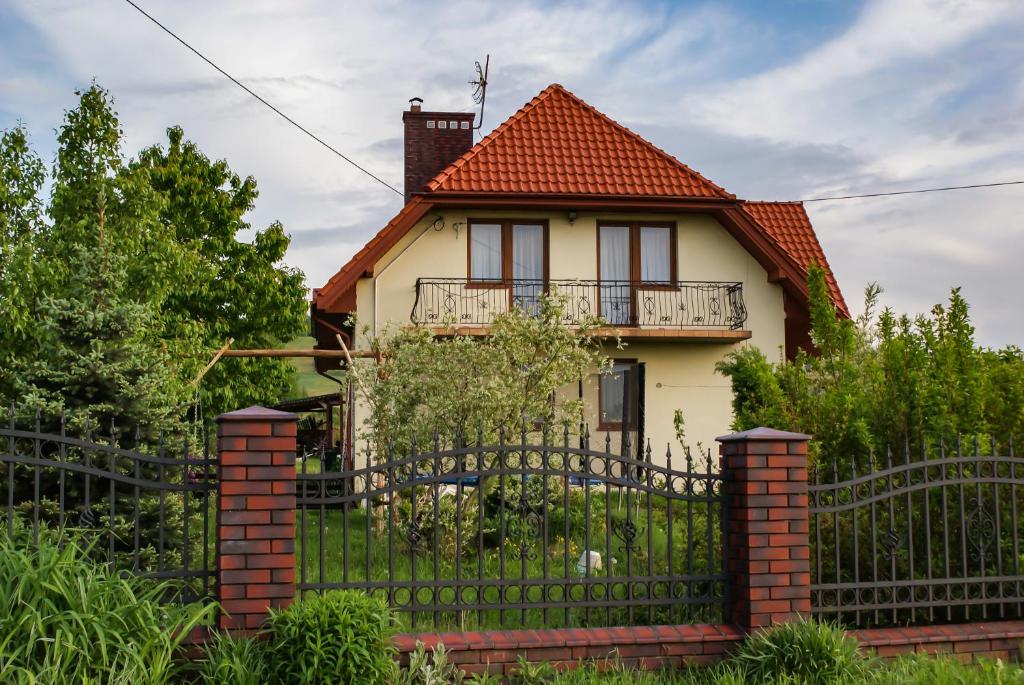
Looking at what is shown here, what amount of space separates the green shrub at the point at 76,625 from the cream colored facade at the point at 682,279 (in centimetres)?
1206

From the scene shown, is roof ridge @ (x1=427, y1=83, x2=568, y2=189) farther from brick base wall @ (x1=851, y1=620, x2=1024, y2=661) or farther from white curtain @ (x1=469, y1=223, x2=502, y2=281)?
brick base wall @ (x1=851, y1=620, x2=1024, y2=661)

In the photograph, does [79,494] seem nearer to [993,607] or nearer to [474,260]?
[993,607]

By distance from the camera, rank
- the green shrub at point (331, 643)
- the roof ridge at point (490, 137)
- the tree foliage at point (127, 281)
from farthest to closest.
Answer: the roof ridge at point (490, 137) → the tree foliage at point (127, 281) → the green shrub at point (331, 643)

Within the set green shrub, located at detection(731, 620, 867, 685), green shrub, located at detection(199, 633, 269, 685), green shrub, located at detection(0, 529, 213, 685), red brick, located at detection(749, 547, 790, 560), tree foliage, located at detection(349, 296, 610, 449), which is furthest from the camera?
tree foliage, located at detection(349, 296, 610, 449)

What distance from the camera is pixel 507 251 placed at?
17859 mm

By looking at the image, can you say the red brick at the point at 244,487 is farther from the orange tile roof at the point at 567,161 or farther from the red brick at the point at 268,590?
the orange tile roof at the point at 567,161

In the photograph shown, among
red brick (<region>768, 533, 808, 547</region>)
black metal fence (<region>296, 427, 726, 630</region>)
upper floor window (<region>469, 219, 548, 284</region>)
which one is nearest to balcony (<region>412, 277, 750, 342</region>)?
upper floor window (<region>469, 219, 548, 284</region>)

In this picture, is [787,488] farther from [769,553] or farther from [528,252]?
[528,252]

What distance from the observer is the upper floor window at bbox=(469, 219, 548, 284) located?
17797 millimetres

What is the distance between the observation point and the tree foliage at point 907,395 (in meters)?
7.45

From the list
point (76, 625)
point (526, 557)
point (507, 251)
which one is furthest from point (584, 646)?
point (507, 251)

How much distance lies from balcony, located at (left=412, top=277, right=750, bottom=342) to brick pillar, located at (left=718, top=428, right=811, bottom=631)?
35.4 ft

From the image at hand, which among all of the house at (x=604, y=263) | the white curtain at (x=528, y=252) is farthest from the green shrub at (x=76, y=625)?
the white curtain at (x=528, y=252)

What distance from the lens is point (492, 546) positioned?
35.6ft
